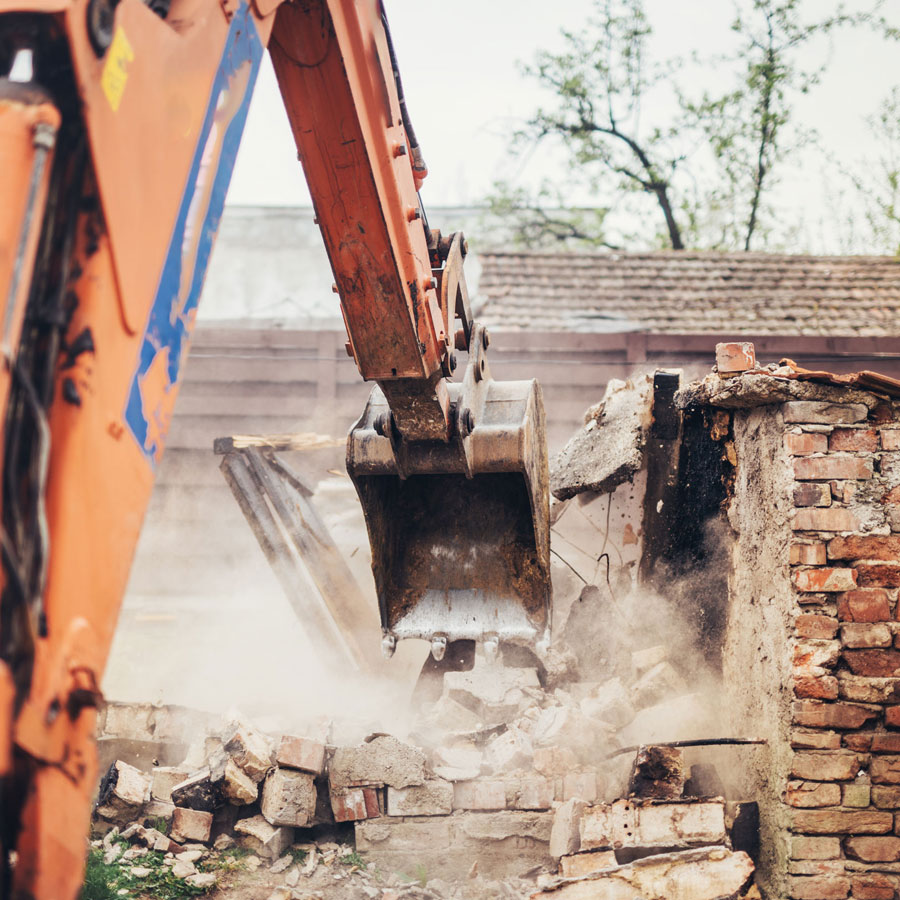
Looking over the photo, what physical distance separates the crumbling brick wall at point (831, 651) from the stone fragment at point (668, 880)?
0.19 meters

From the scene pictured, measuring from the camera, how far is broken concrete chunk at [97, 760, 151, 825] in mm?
3865

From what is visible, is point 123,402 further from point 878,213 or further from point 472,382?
point 878,213

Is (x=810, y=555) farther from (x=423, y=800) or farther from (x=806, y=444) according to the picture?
(x=423, y=800)

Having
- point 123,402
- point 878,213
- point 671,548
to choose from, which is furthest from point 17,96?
point 878,213

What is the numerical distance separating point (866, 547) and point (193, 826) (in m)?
3.08

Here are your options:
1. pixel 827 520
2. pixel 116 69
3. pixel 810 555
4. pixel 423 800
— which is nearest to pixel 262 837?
pixel 423 800

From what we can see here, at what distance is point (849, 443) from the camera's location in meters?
3.11

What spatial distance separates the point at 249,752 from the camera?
12.4ft

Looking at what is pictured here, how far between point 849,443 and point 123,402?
2.75 m

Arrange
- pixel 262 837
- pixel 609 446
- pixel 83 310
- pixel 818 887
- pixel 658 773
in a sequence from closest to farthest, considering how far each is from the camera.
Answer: pixel 83 310
pixel 818 887
pixel 658 773
pixel 262 837
pixel 609 446

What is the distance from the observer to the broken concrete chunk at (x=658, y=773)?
128 inches

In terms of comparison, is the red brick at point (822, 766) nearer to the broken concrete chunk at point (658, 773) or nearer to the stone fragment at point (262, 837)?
the broken concrete chunk at point (658, 773)

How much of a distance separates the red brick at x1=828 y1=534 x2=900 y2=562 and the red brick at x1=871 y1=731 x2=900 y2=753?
635 mm

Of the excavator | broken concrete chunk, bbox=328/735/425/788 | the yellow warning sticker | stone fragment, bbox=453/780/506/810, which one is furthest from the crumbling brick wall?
the yellow warning sticker
